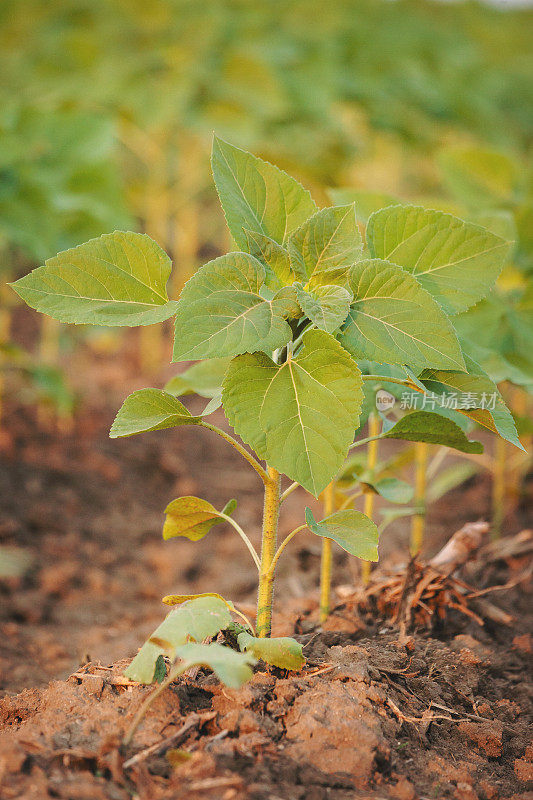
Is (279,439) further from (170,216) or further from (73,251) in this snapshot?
(170,216)

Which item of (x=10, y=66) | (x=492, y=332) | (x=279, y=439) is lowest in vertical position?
(x=279, y=439)

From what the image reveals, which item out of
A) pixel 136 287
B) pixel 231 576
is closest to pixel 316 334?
pixel 136 287

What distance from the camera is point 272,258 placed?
1043 mm

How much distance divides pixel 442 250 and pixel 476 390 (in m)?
0.22

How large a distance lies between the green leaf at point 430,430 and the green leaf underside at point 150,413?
32cm

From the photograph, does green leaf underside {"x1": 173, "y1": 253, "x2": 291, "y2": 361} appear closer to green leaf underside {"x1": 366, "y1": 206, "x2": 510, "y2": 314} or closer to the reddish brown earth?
green leaf underside {"x1": 366, "y1": 206, "x2": 510, "y2": 314}

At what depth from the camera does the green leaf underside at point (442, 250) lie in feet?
3.45

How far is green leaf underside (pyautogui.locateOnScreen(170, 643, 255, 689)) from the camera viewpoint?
80 cm

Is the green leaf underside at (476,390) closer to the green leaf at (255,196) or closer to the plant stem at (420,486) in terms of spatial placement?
the green leaf at (255,196)

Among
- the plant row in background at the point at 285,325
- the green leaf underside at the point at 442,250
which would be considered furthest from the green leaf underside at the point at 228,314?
the green leaf underside at the point at 442,250

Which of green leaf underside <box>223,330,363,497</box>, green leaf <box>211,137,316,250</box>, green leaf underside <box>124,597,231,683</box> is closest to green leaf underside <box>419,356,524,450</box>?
green leaf underside <box>223,330,363,497</box>

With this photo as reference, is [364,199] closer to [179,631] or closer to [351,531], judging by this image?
[351,531]

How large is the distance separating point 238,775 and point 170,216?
144 inches

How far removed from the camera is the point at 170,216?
4121 mm
